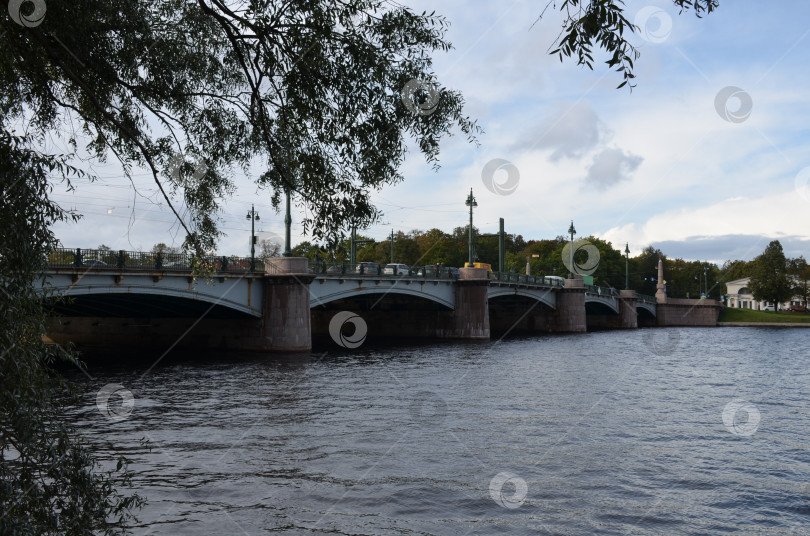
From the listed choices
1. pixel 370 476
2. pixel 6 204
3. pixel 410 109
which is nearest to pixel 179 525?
pixel 370 476

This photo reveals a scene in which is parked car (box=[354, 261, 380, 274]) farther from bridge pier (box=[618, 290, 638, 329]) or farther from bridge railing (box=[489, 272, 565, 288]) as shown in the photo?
bridge pier (box=[618, 290, 638, 329])

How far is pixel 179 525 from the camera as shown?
8.70 metres

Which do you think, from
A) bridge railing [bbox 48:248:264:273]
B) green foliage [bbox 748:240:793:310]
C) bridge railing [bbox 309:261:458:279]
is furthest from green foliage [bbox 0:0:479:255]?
green foliage [bbox 748:240:793:310]

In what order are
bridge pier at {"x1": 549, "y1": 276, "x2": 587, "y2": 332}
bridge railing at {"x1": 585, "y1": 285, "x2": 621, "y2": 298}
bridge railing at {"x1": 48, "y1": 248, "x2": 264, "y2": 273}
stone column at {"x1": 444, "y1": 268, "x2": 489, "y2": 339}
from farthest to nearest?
bridge railing at {"x1": 585, "y1": 285, "x2": 621, "y2": 298} → bridge pier at {"x1": 549, "y1": 276, "x2": 587, "y2": 332} → stone column at {"x1": 444, "y1": 268, "x2": 489, "y2": 339} → bridge railing at {"x1": 48, "y1": 248, "x2": 264, "y2": 273}

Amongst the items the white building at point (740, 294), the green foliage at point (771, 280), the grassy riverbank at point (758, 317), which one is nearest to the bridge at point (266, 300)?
the grassy riverbank at point (758, 317)

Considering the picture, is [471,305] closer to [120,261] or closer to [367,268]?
[367,268]

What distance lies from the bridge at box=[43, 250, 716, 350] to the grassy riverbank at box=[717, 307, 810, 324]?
110 ft

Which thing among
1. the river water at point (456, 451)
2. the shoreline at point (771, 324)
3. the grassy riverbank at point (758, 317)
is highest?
the river water at point (456, 451)

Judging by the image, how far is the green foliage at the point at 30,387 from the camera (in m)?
5.27

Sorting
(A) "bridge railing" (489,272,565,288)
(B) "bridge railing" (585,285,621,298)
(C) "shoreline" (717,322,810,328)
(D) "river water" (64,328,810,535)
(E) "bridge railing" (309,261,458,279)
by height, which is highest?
(E) "bridge railing" (309,261,458,279)

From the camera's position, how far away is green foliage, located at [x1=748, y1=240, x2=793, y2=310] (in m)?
97.6

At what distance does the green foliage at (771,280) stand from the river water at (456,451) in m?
80.6

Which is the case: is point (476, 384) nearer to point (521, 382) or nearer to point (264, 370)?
point (521, 382)

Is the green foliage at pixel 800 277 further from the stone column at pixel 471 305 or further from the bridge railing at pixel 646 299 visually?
the stone column at pixel 471 305
